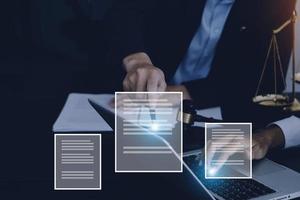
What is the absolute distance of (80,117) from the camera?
1.18 m

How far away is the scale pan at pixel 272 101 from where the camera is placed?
1.27 metres

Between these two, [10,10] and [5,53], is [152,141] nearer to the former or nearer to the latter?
[5,53]

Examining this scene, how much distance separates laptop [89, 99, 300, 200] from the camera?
786mm

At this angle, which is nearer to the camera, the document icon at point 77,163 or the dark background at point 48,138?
the dark background at point 48,138

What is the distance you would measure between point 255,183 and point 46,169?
388mm

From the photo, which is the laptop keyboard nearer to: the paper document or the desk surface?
the desk surface

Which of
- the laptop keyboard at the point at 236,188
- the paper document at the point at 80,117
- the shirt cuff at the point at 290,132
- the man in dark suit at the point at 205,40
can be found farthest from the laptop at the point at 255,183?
the man in dark suit at the point at 205,40

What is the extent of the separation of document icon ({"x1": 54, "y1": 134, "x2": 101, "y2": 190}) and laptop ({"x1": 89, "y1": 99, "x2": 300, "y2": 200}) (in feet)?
0.30

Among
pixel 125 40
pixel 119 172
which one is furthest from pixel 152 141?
pixel 125 40

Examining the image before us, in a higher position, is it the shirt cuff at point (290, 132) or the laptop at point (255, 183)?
the shirt cuff at point (290, 132)

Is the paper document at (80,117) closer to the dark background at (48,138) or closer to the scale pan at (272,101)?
the dark background at (48,138)

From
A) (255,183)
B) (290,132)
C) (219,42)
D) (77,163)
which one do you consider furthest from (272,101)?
(77,163)

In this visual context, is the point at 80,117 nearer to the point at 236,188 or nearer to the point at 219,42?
the point at 236,188

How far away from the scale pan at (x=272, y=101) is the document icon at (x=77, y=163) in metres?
0.54
